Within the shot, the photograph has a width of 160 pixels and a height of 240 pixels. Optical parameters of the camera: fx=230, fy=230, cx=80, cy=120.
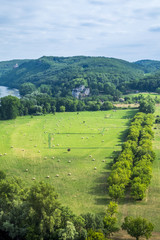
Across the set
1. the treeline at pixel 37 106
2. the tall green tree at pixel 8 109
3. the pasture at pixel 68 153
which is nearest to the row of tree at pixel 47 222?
the pasture at pixel 68 153

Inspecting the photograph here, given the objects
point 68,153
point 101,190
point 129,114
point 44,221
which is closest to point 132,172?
point 101,190

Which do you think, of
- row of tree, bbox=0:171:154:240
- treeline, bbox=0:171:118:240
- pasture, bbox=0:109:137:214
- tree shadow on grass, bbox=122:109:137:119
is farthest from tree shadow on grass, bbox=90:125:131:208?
tree shadow on grass, bbox=122:109:137:119

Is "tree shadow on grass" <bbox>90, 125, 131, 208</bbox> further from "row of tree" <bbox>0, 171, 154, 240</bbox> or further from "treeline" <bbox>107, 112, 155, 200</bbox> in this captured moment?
"row of tree" <bbox>0, 171, 154, 240</bbox>

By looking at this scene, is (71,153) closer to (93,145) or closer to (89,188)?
(93,145)

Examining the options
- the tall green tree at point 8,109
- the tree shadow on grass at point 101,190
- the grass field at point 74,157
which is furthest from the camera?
the tall green tree at point 8,109

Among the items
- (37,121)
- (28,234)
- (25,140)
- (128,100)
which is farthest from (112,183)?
(128,100)

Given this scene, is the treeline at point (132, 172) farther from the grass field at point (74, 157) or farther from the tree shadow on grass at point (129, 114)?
the tree shadow on grass at point (129, 114)
